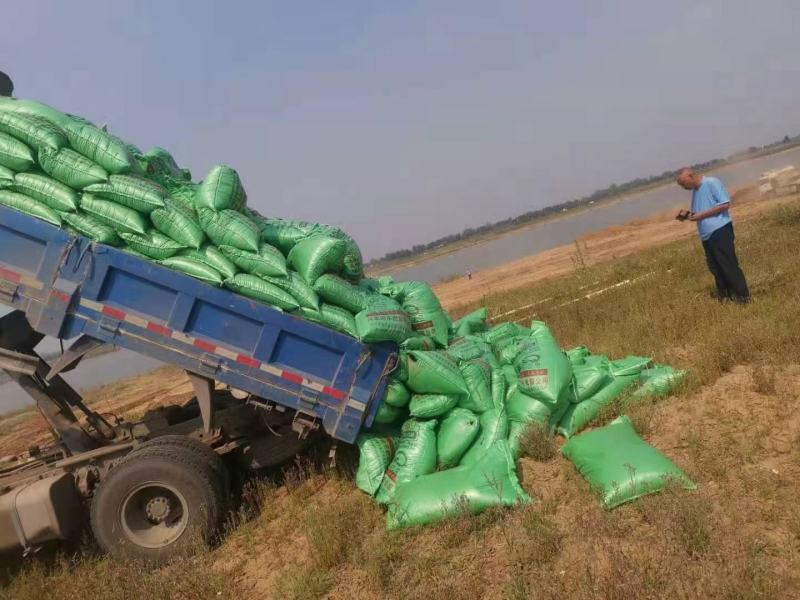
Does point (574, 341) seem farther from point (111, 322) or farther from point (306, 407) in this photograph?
point (111, 322)

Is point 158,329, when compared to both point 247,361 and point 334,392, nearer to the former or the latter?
point 247,361

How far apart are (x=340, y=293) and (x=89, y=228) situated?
65.5 inches

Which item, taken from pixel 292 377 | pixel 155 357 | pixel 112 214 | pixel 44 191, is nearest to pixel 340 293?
pixel 292 377

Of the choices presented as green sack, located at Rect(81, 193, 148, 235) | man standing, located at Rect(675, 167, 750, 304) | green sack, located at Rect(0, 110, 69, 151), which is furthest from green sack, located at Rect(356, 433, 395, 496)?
man standing, located at Rect(675, 167, 750, 304)

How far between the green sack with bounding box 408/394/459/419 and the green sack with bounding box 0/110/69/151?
2.93 m

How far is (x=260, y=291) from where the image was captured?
12.5ft

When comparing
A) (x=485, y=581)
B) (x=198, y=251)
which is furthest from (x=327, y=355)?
(x=485, y=581)

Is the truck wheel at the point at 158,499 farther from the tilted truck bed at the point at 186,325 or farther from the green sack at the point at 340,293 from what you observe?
the green sack at the point at 340,293

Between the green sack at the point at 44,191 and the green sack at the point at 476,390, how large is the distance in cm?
293

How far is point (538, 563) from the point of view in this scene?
283 centimetres

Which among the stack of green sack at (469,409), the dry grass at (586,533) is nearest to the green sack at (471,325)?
the stack of green sack at (469,409)

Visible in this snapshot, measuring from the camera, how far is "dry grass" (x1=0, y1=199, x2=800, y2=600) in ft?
8.38

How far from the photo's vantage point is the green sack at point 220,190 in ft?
12.9

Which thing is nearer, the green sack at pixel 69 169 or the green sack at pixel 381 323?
the green sack at pixel 69 169
